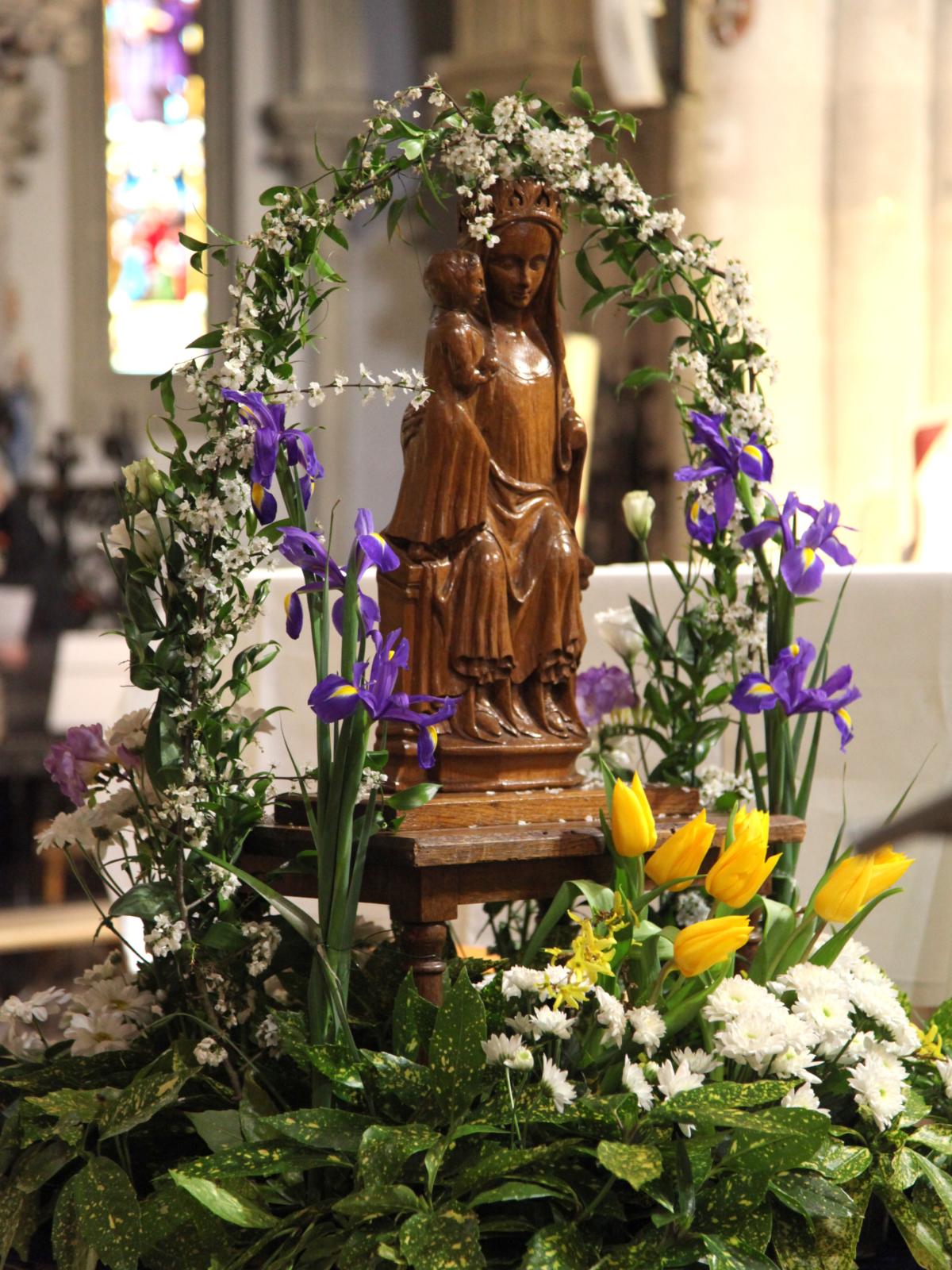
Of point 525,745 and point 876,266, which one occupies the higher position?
point 876,266

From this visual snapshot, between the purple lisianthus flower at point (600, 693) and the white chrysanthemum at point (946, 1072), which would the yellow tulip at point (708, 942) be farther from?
the purple lisianthus flower at point (600, 693)

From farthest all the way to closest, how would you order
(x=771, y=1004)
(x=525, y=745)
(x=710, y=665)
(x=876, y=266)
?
1. (x=876, y=266)
2. (x=710, y=665)
3. (x=525, y=745)
4. (x=771, y=1004)

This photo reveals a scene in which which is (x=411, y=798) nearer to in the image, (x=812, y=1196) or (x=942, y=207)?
(x=812, y=1196)

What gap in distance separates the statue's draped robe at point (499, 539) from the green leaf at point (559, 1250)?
2.42ft

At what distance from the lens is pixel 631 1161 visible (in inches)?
65.2

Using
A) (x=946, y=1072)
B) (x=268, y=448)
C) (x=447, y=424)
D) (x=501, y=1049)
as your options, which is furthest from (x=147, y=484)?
(x=946, y=1072)

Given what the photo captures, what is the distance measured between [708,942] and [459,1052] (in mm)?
289

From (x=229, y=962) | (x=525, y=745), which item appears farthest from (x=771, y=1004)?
(x=229, y=962)

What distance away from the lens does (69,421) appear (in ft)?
28.8

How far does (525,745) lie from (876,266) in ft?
14.4

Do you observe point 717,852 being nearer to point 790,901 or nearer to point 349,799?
point 790,901

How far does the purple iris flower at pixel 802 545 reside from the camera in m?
2.24

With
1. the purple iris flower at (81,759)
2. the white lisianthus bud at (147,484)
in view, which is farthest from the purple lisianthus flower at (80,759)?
the white lisianthus bud at (147,484)

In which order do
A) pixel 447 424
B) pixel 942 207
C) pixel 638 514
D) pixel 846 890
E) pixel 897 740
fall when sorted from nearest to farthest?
pixel 846 890 → pixel 447 424 → pixel 638 514 → pixel 897 740 → pixel 942 207
